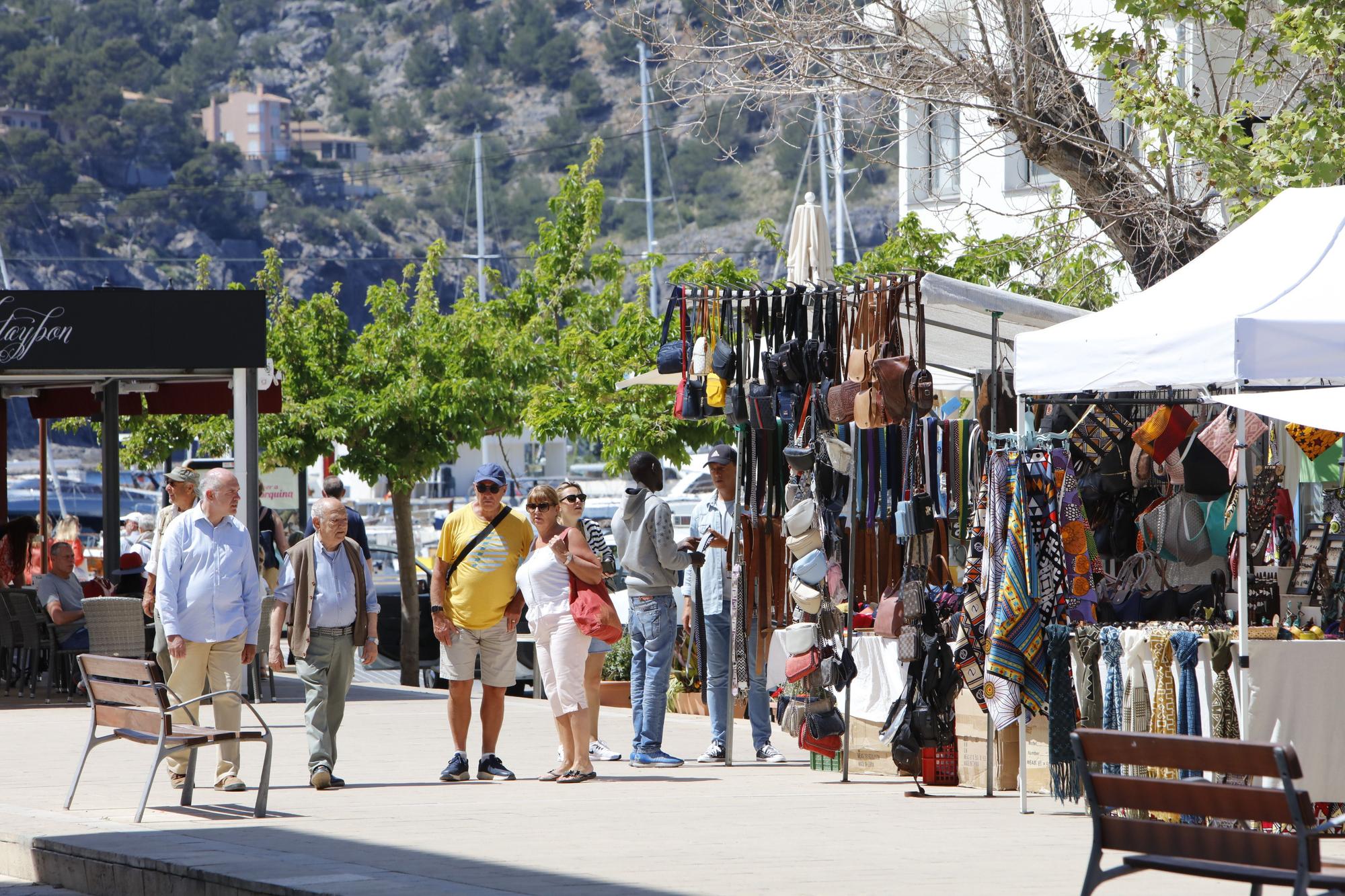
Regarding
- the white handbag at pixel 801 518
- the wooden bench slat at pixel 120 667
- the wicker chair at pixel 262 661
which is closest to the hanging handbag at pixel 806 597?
the white handbag at pixel 801 518

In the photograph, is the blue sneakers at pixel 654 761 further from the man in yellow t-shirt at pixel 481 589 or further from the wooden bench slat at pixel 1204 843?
the wooden bench slat at pixel 1204 843

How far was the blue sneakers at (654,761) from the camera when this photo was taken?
1105cm

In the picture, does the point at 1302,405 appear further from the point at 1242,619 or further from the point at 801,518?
the point at 801,518

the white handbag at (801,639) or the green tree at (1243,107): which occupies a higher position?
the green tree at (1243,107)

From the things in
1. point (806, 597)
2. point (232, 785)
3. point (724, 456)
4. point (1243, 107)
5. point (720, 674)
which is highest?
point (1243, 107)

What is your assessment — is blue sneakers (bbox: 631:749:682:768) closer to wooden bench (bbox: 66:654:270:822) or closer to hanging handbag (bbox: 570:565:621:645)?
hanging handbag (bbox: 570:565:621:645)

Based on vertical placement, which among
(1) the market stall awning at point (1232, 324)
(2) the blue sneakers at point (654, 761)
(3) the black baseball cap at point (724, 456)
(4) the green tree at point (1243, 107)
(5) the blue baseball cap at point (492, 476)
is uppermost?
(4) the green tree at point (1243, 107)

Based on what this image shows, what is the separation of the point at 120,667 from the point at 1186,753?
554 centimetres

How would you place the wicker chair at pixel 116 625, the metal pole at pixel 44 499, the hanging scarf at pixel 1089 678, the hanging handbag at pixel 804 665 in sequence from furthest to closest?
the metal pole at pixel 44 499, the wicker chair at pixel 116 625, the hanging handbag at pixel 804 665, the hanging scarf at pixel 1089 678

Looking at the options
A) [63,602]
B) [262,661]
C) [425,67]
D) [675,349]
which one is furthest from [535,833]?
[425,67]

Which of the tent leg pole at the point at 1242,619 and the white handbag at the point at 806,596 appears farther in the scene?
the white handbag at the point at 806,596

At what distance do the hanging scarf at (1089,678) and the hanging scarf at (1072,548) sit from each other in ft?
0.72

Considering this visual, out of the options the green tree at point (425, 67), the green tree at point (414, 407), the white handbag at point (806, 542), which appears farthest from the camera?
the green tree at point (425, 67)

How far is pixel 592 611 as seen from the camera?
32.8 ft
